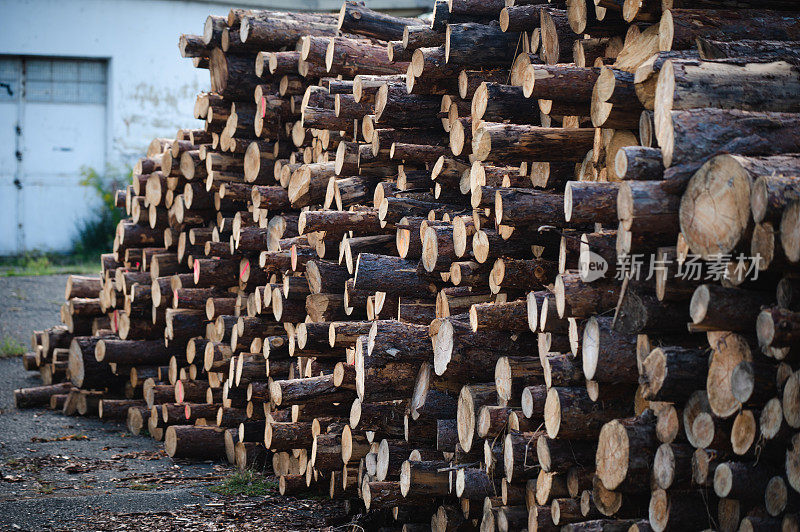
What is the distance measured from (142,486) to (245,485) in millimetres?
661

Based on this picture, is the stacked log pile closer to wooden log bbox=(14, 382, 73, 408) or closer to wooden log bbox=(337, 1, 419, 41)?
wooden log bbox=(337, 1, 419, 41)

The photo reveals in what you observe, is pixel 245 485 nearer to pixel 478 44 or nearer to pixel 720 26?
pixel 478 44

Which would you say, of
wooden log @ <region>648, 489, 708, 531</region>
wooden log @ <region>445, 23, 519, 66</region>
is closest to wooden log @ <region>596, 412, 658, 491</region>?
wooden log @ <region>648, 489, 708, 531</region>

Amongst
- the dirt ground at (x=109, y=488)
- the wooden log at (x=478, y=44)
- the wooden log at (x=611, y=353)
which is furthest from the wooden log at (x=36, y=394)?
the wooden log at (x=611, y=353)

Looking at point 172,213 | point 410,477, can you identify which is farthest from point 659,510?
point 172,213

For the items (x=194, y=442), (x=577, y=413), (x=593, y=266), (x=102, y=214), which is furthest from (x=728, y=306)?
(x=102, y=214)

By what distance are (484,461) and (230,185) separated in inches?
137

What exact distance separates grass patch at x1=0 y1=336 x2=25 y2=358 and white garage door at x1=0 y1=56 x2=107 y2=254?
233 inches

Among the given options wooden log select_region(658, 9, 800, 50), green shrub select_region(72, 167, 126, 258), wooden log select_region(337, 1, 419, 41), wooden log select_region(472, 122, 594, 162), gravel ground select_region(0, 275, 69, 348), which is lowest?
gravel ground select_region(0, 275, 69, 348)

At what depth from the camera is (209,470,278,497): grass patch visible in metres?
5.73

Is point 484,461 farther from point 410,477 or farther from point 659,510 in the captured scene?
point 659,510

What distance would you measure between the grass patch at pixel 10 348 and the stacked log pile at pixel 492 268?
2.66 m

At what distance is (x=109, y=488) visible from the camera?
18.8 ft

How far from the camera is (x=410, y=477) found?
4.46 m
